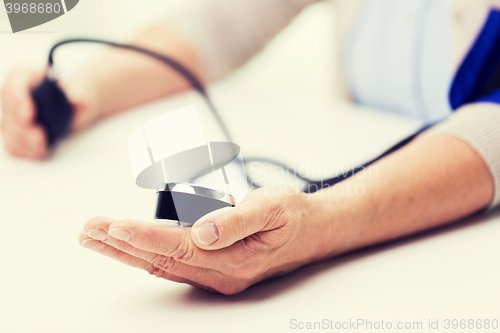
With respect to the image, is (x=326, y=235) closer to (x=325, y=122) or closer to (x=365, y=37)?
(x=325, y=122)

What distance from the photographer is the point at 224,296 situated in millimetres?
278

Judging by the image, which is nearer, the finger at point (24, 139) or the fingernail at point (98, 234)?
the fingernail at point (98, 234)

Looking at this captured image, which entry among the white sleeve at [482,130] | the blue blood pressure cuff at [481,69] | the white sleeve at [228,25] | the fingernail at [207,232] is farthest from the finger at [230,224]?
the white sleeve at [228,25]

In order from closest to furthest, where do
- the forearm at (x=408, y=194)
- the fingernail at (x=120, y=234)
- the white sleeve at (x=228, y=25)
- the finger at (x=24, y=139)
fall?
the fingernail at (x=120, y=234) → the forearm at (x=408, y=194) → the finger at (x=24, y=139) → the white sleeve at (x=228, y=25)

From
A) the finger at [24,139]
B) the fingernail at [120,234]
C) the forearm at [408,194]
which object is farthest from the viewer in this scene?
the finger at [24,139]

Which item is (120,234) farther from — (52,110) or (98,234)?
(52,110)

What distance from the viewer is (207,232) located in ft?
0.76

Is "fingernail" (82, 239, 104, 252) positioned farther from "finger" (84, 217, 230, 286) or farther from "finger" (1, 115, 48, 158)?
"finger" (1, 115, 48, 158)

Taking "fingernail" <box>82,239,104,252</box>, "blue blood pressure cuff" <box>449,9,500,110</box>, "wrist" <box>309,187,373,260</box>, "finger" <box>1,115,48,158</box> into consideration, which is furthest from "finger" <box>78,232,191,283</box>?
"blue blood pressure cuff" <box>449,9,500,110</box>

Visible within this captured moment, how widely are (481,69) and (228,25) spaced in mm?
407

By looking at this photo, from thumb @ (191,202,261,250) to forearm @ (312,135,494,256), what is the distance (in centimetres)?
9

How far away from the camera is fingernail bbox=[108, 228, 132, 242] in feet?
0.72

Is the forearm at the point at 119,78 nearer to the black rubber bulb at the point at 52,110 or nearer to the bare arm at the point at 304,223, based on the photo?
the black rubber bulb at the point at 52,110

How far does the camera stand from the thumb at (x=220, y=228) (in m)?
0.23
